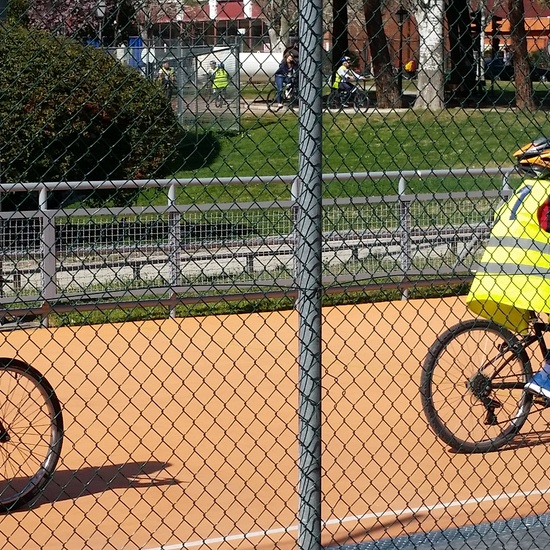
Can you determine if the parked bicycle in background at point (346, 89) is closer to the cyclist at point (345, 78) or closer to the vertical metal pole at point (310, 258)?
the cyclist at point (345, 78)

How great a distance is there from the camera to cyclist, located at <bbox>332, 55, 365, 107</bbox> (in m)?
4.30

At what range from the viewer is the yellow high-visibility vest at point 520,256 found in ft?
18.4

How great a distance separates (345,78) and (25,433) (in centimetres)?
271

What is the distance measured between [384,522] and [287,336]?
429 cm

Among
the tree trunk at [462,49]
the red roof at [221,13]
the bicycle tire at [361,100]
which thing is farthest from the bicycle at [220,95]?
the tree trunk at [462,49]

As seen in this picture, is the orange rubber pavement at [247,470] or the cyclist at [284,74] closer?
the cyclist at [284,74]

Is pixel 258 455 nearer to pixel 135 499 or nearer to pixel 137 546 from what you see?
pixel 135 499

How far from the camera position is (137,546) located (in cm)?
495

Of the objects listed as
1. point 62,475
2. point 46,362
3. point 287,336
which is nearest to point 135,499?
point 62,475

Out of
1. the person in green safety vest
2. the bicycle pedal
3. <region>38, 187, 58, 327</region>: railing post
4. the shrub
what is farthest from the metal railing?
the person in green safety vest

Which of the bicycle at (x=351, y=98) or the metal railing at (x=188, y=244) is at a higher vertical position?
the bicycle at (x=351, y=98)

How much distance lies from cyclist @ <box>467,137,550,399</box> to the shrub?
1826 millimetres

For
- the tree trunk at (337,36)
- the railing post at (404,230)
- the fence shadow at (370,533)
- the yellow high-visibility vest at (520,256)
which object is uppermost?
the tree trunk at (337,36)

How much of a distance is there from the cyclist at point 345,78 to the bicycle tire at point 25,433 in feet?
6.96
